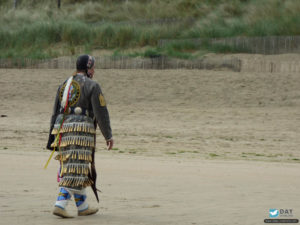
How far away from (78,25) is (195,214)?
760 inches

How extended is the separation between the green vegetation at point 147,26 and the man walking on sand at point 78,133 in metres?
14.1

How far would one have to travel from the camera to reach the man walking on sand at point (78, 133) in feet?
19.6

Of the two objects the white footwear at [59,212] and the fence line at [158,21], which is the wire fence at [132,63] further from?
the white footwear at [59,212]

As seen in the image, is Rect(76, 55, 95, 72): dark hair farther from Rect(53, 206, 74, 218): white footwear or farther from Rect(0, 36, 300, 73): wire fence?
Rect(0, 36, 300, 73): wire fence

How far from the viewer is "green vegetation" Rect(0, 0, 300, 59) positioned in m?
21.2

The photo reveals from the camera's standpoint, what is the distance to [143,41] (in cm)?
2238

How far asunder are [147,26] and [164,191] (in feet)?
56.6

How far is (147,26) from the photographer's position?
24250mm

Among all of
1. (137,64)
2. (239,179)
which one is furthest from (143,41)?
(239,179)

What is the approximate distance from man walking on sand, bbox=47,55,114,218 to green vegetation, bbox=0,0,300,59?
555 inches

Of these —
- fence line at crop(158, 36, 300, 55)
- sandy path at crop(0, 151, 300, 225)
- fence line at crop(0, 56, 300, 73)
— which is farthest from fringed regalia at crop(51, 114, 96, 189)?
fence line at crop(158, 36, 300, 55)

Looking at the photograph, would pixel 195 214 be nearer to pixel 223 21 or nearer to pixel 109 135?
pixel 109 135

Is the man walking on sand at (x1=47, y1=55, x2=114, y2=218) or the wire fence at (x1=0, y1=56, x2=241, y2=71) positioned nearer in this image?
the man walking on sand at (x1=47, y1=55, x2=114, y2=218)

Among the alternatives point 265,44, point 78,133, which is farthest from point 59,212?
point 265,44
